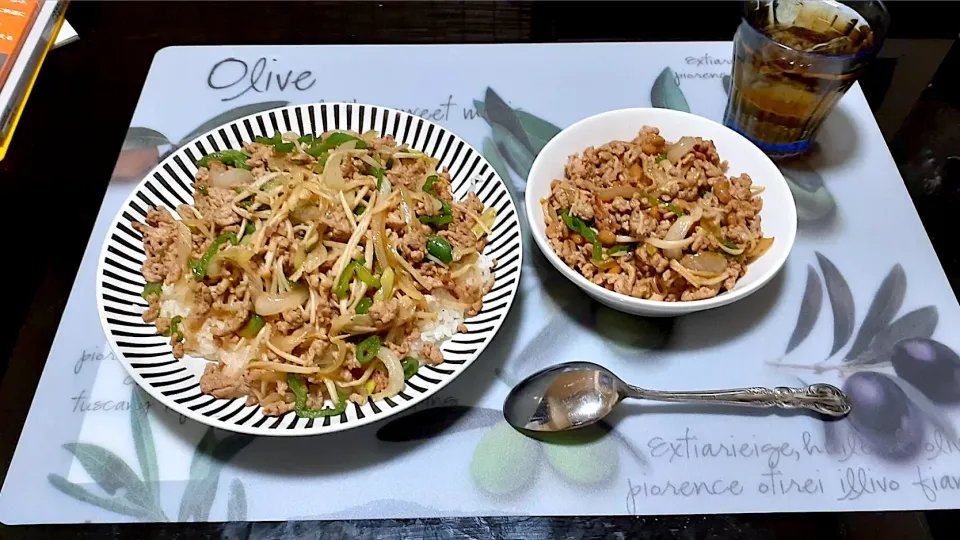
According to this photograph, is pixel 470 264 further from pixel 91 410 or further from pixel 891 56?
pixel 891 56

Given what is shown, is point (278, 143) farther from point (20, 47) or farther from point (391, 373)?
point (20, 47)

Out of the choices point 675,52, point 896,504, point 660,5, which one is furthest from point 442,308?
point 660,5

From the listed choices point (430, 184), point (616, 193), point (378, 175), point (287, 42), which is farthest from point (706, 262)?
point (287, 42)

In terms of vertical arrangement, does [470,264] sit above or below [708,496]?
above

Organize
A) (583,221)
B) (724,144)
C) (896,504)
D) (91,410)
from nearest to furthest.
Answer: (896,504)
(91,410)
(583,221)
(724,144)

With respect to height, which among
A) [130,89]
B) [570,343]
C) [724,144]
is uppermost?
[130,89]
